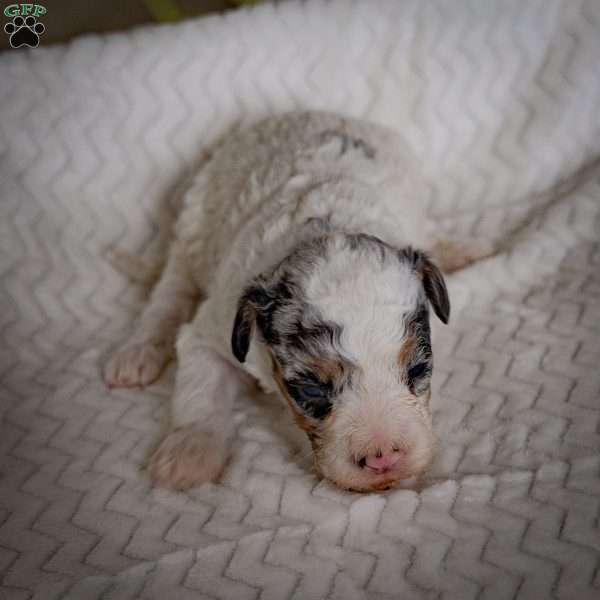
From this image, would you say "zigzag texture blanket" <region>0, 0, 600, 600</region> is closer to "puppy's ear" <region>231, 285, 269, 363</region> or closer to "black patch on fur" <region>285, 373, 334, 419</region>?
"black patch on fur" <region>285, 373, 334, 419</region>

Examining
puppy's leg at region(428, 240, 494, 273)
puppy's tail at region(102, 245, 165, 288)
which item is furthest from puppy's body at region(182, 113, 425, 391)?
puppy's tail at region(102, 245, 165, 288)

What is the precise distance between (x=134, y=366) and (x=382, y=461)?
4.14 ft

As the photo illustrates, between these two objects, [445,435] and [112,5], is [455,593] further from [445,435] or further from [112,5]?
[112,5]

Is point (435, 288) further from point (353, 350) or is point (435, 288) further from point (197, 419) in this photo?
point (197, 419)

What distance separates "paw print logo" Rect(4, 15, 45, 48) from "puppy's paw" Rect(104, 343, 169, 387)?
180 cm

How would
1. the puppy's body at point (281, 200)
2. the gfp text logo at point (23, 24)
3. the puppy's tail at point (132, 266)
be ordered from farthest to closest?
the gfp text logo at point (23, 24), the puppy's tail at point (132, 266), the puppy's body at point (281, 200)

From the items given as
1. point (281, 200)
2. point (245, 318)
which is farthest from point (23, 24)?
point (245, 318)

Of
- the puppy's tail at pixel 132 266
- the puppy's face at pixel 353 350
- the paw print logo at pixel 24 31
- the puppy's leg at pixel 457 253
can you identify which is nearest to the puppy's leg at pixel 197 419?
the puppy's face at pixel 353 350

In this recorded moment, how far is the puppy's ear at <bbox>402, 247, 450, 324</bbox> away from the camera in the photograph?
7.91 feet

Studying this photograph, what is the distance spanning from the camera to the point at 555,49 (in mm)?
3723

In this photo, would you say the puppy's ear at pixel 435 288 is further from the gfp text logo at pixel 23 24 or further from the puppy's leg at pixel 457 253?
the gfp text logo at pixel 23 24

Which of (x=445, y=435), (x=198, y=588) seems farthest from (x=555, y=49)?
(x=198, y=588)

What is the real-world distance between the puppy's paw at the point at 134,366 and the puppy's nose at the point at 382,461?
1.19 meters

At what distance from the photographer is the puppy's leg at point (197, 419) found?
2.40m
